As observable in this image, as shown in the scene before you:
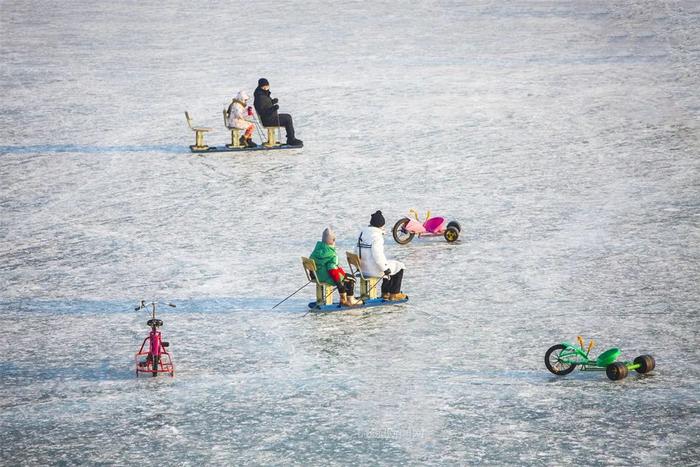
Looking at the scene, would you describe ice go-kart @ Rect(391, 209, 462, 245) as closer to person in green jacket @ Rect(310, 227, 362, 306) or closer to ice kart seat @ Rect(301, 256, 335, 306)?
ice kart seat @ Rect(301, 256, 335, 306)

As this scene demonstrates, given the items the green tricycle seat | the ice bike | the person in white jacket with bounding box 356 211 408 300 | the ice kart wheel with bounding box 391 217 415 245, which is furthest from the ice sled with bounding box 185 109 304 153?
the green tricycle seat

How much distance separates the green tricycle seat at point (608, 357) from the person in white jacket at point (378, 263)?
3.17 m

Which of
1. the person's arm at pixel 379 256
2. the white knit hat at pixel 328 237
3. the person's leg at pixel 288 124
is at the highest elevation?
the person's leg at pixel 288 124

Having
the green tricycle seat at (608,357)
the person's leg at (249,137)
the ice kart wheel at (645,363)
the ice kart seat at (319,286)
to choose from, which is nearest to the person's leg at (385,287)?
the ice kart seat at (319,286)

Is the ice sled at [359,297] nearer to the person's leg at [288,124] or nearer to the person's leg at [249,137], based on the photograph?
the person's leg at [288,124]

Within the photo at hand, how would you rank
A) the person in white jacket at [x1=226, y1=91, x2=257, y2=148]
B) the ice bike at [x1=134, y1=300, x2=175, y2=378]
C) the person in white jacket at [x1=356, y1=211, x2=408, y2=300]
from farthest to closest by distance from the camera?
the person in white jacket at [x1=226, y1=91, x2=257, y2=148] < the person in white jacket at [x1=356, y1=211, x2=408, y2=300] < the ice bike at [x1=134, y1=300, x2=175, y2=378]

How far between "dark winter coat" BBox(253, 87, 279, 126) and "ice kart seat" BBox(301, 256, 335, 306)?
784 cm

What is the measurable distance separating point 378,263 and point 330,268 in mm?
632

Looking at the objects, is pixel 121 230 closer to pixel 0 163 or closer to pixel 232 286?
pixel 232 286

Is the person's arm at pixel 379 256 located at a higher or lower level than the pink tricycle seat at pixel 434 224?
lower

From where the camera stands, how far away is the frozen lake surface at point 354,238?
11383 millimetres

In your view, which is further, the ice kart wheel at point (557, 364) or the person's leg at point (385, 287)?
the person's leg at point (385, 287)

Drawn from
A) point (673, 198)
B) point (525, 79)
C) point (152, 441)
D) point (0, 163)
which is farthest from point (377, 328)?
point (525, 79)

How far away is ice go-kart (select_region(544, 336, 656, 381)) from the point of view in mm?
12172
